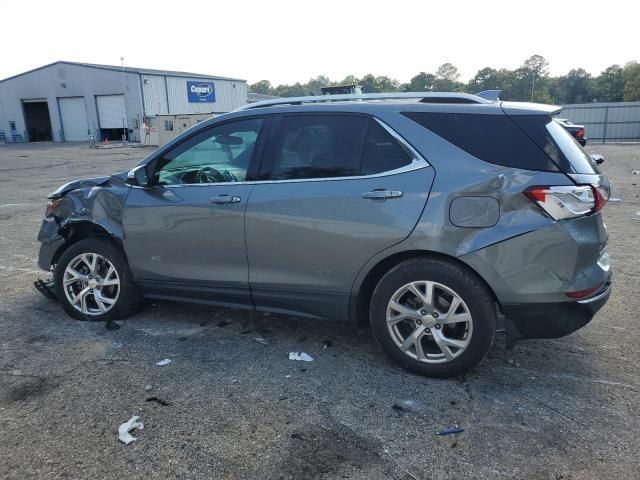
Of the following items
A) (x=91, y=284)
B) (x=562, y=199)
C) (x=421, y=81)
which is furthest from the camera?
(x=421, y=81)

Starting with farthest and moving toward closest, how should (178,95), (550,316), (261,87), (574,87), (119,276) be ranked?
(261,87), (574,87), (178,95), (119,276), (550,316)

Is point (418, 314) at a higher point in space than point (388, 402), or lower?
higher

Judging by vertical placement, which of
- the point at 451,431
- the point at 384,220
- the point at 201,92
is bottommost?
the point at 451,431

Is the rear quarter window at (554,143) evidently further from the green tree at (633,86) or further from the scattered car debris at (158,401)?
the green tree at (633,86)

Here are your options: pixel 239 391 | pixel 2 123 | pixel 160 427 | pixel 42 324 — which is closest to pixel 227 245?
pixel 239 391

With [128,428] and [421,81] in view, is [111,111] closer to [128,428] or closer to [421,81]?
[128,428]

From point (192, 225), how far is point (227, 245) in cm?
35

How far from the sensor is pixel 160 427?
305 cm

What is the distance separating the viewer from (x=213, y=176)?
423 centimetres

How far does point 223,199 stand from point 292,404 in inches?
64.1

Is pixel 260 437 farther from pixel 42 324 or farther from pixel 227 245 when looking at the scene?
pixel 42 324

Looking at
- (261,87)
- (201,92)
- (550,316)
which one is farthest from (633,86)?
(261,87)

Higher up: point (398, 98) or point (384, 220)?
point (398, 98)

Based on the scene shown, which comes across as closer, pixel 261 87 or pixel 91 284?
pixel 91 284
